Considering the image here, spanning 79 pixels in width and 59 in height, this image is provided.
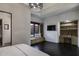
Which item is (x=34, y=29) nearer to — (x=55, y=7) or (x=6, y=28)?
(x=55, y=7)

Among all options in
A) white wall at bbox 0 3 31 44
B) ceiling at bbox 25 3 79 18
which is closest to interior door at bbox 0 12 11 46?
white wall at bbox 0 3 31 44

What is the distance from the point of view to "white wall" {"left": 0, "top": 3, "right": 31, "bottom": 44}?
8.42 feet

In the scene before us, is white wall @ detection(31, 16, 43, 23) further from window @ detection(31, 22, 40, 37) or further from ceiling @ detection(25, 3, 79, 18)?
ceiling @ detection(25, 3, 79, 18)

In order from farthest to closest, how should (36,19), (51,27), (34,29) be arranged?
1. (51,27)
2. (36,19)
3. (34,29)

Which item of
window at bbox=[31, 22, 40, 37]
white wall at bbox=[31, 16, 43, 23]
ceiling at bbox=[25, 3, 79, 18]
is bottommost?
window at bbox=[31, 22, 40, 37]

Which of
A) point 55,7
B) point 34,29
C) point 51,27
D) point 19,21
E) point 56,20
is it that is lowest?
point 34,29

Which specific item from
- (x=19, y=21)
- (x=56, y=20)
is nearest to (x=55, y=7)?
(x=19, y=21)

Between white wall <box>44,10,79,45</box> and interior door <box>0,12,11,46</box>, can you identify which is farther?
white wall <box>44,10,79,45</box>

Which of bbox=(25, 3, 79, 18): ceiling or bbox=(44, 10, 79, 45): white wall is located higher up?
bbox=(25, 3, 79, 18): ceiling

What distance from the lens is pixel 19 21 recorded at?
9.23 feet

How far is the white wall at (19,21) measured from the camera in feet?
8.42

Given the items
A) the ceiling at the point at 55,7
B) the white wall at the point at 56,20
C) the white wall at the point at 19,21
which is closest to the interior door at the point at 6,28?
the white wall at the point at 19,21

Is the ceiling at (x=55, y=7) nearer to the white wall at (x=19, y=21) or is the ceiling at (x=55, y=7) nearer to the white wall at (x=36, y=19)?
the white wall at (x=19, y=21)

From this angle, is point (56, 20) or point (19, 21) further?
point (56, 20)
